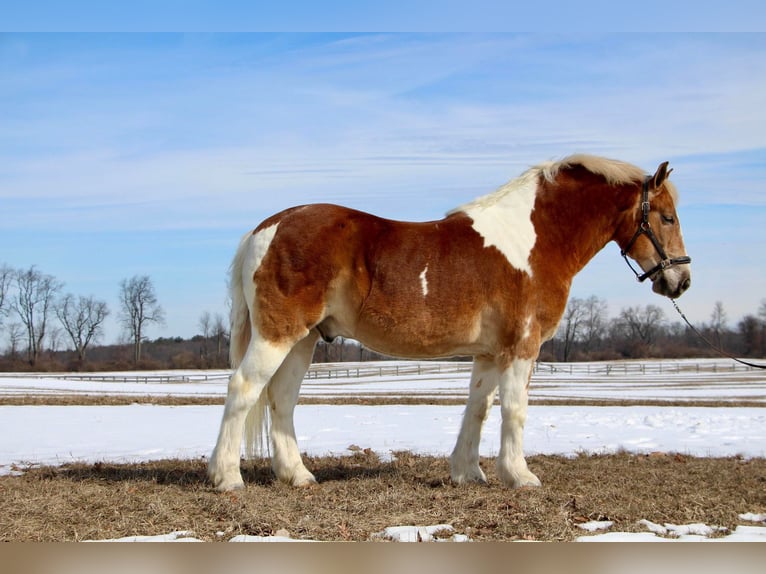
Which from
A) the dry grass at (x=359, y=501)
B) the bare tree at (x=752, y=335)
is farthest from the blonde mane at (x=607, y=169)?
the bare tree at (x=752, y=335)

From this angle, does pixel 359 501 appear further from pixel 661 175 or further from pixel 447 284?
pixel 661 175

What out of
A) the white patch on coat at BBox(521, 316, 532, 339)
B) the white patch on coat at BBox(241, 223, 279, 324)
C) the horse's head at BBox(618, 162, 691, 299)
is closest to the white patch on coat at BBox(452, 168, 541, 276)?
the white patch on coat at BBox(521, 316, 532, 339)

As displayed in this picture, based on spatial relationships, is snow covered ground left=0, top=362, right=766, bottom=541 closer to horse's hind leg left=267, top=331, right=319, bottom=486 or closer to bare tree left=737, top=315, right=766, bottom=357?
bare tree left=737, top=315, right=766, bottom=357

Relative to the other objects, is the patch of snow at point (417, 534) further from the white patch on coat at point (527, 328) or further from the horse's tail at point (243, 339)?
the horse's tail at point (243, 339)

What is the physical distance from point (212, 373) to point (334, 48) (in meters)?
42.9

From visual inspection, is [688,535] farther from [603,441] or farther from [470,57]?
[603,441]

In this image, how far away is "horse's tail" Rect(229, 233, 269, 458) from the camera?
6.67 m

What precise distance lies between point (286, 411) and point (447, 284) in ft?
6.62

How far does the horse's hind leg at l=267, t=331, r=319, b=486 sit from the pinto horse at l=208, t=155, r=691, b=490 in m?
0.01

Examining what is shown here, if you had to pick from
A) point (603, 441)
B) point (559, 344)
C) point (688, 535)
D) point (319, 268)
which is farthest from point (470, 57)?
point (559, 344)

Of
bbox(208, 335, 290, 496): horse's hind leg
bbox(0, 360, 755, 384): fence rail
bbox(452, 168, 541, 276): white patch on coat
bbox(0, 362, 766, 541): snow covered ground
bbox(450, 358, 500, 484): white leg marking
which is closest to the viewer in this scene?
bbox(208, 335, 290, 496): horse's hind leg

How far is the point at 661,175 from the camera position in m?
6.59

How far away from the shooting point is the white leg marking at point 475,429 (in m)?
6.77

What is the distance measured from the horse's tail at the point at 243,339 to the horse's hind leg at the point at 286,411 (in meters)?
0.10
